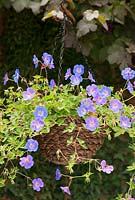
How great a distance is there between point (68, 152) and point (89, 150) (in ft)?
0.23

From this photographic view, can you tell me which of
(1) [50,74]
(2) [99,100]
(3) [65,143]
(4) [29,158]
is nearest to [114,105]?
(2) [99,100]

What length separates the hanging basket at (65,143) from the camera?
1.59m

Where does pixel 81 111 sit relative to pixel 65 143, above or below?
above

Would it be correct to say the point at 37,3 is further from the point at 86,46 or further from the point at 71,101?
the point at 71,101

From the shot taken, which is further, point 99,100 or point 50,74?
point 50,74

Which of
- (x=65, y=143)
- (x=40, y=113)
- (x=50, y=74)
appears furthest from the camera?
(x=50, y=74)

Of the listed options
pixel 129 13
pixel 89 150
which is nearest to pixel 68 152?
pixel 89 150

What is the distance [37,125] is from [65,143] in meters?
0.15

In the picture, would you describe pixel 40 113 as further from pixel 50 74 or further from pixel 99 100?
pixel 50 74

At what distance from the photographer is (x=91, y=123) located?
4.95 feet

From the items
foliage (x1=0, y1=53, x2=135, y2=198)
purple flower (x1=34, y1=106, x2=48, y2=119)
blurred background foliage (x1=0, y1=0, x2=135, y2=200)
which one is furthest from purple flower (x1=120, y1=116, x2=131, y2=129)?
blurred background foliage (x1=0, y1=0, x2=135, y2=200)

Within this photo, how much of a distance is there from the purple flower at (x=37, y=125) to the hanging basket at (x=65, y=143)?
3.9 inches

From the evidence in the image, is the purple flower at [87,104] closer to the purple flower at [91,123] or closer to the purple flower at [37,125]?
the purple flower at [91,123]

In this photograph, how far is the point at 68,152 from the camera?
1634 mm
